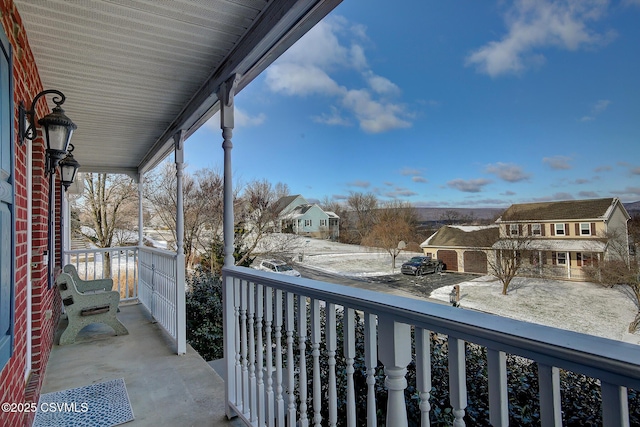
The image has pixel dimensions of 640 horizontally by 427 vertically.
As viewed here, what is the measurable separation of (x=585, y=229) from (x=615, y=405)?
41cm

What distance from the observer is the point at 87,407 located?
258cm

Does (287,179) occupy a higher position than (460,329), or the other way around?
(287,179)

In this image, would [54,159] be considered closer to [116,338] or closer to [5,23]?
[5,23]

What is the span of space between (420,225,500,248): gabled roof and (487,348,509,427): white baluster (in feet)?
1.28

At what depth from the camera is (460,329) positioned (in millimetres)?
921

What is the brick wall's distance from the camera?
5.71 ft

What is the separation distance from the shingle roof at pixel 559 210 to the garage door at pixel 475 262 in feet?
0.51

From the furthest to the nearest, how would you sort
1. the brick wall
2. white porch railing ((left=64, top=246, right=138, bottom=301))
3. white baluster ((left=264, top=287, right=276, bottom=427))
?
white porch railing ((left=64, top=246, right=138, bottom=301)) → white baluster ((left=264, top=287, right=276, bottom=427)) → the brick wall

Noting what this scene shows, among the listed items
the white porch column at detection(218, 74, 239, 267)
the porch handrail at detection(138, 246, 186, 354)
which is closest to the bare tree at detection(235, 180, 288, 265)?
the porch handrail at detection(138, 246, 186, 354)

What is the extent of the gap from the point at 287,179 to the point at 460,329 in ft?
11.3

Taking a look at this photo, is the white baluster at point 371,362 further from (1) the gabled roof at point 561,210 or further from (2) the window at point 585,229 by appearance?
(2) the window at point 585,229

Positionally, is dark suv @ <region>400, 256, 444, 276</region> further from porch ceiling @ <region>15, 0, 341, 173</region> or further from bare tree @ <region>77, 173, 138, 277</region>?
bare tree @ <region>77, 173, 138, 277</region>

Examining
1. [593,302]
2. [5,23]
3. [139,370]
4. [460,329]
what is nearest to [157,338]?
[139,370]

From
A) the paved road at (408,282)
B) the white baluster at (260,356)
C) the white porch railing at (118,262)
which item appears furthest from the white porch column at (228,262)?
the white porch railing at (118,262)
